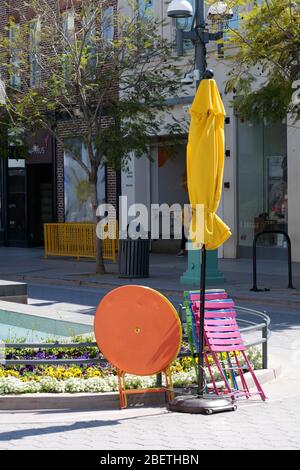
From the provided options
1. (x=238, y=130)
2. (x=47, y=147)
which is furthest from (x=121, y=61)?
(x=47, y=147)

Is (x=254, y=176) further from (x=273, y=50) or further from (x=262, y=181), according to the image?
(x=273, y=50)

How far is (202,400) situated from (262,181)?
673 inches

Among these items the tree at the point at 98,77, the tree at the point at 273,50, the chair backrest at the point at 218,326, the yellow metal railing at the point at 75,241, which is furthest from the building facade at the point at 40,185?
the chair backrest at the point at 218,326

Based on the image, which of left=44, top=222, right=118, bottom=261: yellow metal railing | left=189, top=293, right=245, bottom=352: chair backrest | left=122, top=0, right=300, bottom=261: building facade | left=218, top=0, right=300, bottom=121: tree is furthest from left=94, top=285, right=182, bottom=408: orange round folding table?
left=44, top=222, right=118, bottom=261: yellow metal railing

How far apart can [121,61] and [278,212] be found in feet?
20.6

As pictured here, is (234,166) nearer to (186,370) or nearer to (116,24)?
(116,24)

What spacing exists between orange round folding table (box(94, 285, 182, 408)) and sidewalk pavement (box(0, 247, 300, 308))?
7878 millimetres

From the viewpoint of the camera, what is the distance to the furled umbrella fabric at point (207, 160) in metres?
7.94

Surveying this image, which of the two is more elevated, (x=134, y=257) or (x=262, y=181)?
(x=262, y=181)

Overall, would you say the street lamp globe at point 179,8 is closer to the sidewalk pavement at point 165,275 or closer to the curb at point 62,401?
the sidewalk pavement at point 165,275

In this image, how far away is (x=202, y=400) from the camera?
26.3 ft

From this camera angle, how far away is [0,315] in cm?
1219

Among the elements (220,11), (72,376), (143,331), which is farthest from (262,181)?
(143,331)

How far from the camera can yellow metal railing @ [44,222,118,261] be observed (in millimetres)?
24828
